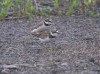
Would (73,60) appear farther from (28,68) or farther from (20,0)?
(20,0)

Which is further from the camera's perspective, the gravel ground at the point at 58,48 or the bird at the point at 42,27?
the bird at the point at 42,27

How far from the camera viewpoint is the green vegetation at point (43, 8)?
11.9m

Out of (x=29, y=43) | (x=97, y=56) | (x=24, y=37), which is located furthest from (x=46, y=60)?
(x=24, y=37)

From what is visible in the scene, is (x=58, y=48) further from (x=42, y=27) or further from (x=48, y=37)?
(x=42, y=27)

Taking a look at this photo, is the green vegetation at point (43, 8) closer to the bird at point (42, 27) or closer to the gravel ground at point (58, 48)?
the gravel ground at point (58, 48)

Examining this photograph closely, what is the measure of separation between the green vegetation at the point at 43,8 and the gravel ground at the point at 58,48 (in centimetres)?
35

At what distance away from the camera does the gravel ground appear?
723 centimetres

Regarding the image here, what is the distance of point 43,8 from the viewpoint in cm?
1220

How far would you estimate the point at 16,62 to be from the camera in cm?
760

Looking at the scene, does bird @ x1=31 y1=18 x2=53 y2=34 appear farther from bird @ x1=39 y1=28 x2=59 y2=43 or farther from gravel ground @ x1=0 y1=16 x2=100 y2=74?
bird @ x1=39 y1=28 x2=59 y2=43

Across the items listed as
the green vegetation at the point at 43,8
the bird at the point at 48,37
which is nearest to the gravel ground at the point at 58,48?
the bird at the point at 48,37

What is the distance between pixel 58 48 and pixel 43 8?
12.2ft

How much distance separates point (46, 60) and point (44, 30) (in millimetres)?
2180

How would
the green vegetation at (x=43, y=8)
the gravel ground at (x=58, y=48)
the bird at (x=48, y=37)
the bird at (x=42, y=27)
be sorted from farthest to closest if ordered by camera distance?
1. the green vegetation at (x=43, y=8)
2. the bird at (x=42, y=27)
3. the bird at (x=48, y=37)
4. the gravel ground at (x=58, y=48)
